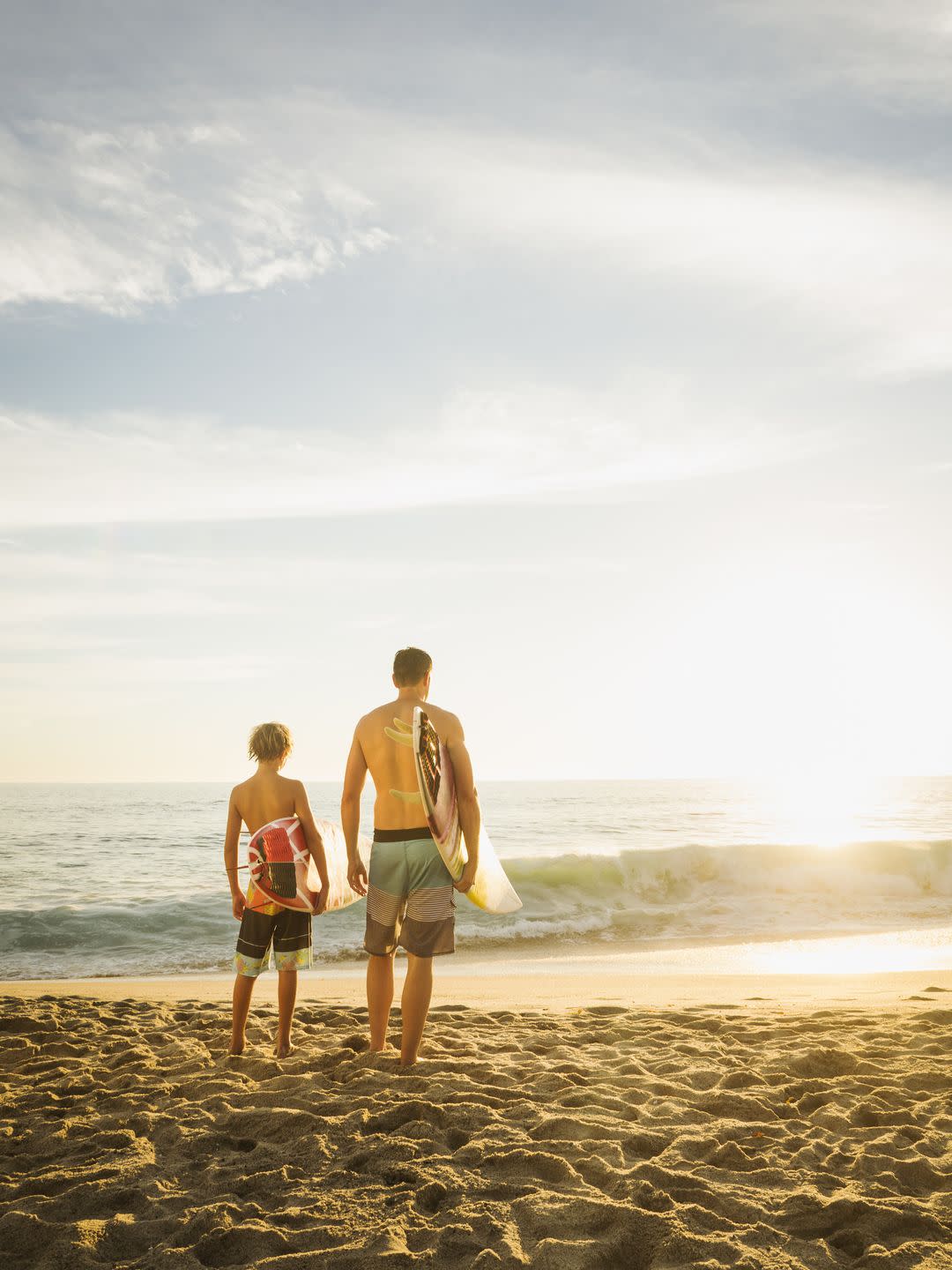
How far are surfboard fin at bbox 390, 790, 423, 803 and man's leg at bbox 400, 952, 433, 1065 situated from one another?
2.36 ft

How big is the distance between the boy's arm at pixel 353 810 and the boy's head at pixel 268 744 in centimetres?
48

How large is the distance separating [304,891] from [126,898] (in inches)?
405

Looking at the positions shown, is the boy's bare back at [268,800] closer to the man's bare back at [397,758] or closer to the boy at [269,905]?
the boy at [269,905]

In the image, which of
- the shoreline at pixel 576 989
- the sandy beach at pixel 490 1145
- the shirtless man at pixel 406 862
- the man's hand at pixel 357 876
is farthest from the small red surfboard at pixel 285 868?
the shoreline at pixel 576 989

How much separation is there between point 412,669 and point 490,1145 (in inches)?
84.5

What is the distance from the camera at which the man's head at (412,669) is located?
4.71 metres

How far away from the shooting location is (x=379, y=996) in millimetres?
4688

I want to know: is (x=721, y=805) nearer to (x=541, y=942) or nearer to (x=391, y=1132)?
(x=541, y=942)

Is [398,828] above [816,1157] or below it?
above

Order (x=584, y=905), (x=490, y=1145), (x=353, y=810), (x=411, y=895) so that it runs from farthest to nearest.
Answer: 1. (x=584, y=905)
2. (x=353, y=810)
3. (x=411, y=895)
4. (x=490, y=1145)

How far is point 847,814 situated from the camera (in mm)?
34031

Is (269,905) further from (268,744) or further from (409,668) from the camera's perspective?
(409,668)

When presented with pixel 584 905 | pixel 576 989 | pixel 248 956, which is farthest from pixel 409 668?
pixel 584 905

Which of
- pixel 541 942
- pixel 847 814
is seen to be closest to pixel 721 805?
pixel 847 814
